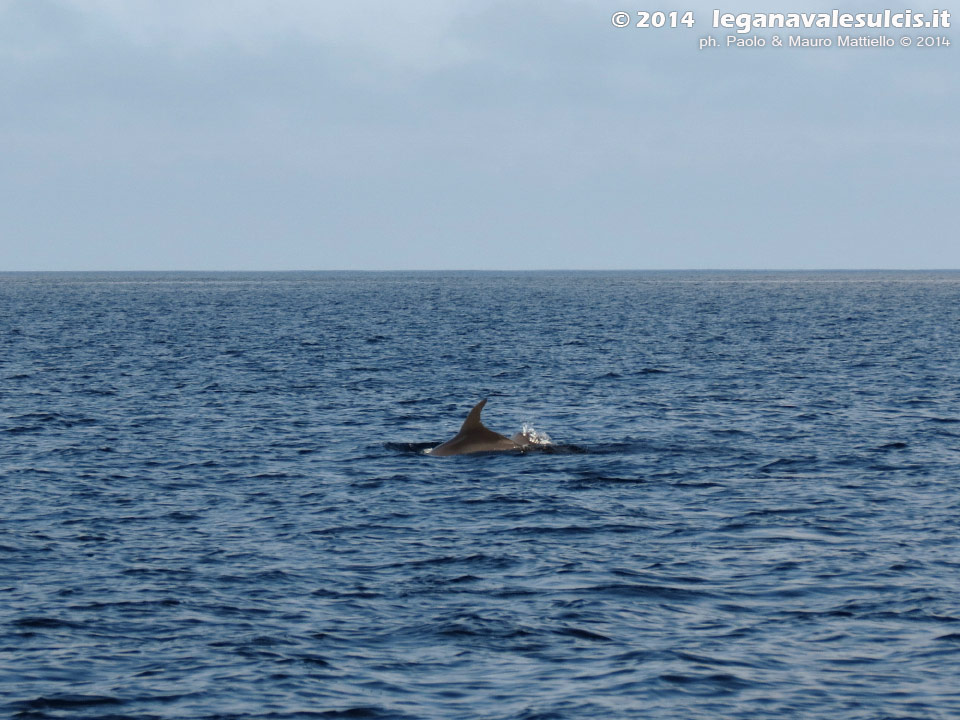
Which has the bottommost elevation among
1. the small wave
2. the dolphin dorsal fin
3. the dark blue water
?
the dark blue water

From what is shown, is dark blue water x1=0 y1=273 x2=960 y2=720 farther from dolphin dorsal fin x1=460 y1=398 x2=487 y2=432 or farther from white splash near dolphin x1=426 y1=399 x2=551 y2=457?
dolphin dorsal fin x1=460 y1=398 x2=487 y2=432

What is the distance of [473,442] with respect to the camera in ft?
112

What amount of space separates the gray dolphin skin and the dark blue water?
81 cm

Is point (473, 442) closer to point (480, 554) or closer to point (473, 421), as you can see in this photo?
point (473, 421)

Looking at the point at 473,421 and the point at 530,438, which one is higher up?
the point at 473,421

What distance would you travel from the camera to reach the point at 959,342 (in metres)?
A: 80.4

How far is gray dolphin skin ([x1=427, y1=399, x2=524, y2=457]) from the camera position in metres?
34.1

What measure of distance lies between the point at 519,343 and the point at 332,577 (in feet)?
200

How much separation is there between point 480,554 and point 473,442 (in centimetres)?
1186

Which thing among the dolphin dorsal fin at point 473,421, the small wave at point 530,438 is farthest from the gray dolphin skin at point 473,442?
the small wave at point 530,438

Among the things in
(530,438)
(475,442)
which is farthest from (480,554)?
(530,438)

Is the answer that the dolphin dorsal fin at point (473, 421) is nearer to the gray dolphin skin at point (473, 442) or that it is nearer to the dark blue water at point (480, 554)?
the gray dolphin skin at point (473, 442)

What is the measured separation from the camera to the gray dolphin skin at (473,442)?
34.1 metres

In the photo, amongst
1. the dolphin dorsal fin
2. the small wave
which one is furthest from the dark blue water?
the dolphin dorsal fin
